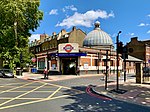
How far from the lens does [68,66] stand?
40.4m

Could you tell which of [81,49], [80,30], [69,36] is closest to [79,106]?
[81,49]

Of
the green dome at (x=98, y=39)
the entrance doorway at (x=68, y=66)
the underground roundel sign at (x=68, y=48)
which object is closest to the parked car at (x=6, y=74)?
the entrance doorway at (x=68, y=66)

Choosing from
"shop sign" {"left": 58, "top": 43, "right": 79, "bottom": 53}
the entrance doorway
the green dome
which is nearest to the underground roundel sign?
"shop sign" {"left": 58, "top": 43, "right": 79, "bottom": 53}

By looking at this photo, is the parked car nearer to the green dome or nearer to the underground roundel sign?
the underground roundel sign

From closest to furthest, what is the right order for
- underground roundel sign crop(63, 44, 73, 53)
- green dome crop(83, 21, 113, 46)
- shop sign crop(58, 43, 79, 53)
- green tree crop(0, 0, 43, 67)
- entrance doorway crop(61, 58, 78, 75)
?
shop sign crop(58, 43, 79, 53)
underground roundel sign crop(63, 44, 73, 53)
green tree crop(0, 0, 43, 67)
entrance doorway crop(61, 58, 78, 75)
green dome crop(83, 21, 113, 46)

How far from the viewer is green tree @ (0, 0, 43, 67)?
39247mm

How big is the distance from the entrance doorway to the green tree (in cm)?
784

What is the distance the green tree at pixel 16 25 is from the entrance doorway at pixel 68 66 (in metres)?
7.84

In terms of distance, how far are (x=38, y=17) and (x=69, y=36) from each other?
17.2m

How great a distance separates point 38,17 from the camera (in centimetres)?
4297

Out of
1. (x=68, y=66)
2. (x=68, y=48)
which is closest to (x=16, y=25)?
(x=68, y=48)

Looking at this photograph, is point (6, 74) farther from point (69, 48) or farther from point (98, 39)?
point (98, 39)

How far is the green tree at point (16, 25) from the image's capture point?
3925 cm

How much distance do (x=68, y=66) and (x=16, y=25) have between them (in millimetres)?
12135
